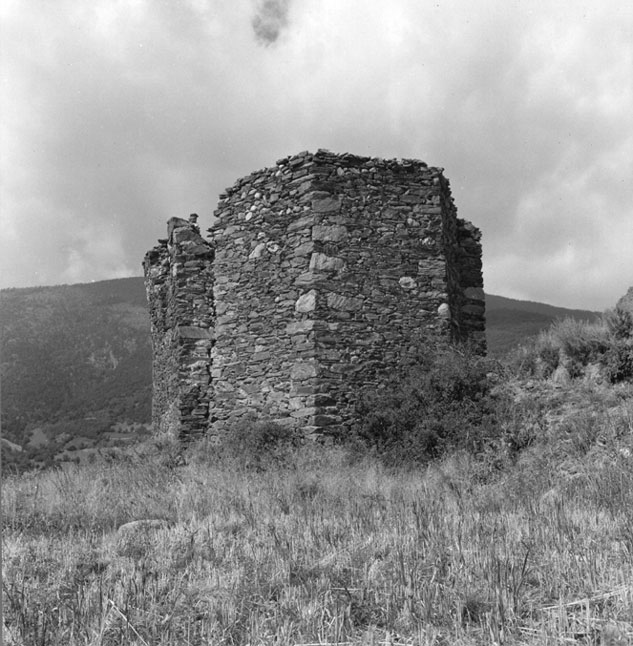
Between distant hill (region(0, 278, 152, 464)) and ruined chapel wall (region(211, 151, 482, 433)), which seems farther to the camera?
distant hill (region(0, 278, 152, 464))

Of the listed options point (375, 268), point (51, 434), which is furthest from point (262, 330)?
point (51, 434)

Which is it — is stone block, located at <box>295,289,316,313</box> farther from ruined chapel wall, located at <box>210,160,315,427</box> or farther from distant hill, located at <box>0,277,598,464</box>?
distant hill, located at <box>0,277,598,464</box>

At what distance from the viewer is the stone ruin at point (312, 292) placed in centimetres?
1095

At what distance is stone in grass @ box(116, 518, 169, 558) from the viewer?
4504 mm

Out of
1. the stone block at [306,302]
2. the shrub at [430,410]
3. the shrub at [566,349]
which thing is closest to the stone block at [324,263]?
the stone block at [306,302]

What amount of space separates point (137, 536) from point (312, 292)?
21.5ft

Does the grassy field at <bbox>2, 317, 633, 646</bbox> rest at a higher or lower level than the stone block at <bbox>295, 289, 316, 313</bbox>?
lower

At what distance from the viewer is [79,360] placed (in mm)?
53188

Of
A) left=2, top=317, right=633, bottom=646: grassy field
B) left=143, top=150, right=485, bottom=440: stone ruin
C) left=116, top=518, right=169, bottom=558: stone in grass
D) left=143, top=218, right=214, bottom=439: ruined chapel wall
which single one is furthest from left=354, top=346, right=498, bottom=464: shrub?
left=116, top=518, right=169, bottom=558: stone in grass

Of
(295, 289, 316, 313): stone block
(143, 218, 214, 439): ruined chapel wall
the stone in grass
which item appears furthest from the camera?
(143, 218, 214, 439): ruined chapel wall

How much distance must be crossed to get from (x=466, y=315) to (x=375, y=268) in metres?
2.74

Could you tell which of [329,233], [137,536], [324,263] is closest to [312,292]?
[324,263]

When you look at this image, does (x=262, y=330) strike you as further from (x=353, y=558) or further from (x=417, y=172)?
(x=353, y=558)

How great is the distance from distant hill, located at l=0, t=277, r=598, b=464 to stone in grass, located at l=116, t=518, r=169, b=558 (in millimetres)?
23574
